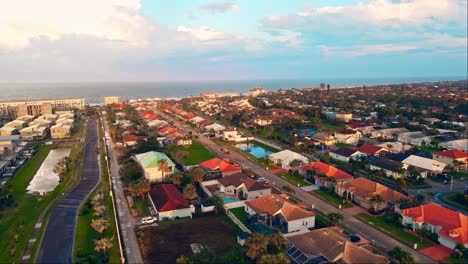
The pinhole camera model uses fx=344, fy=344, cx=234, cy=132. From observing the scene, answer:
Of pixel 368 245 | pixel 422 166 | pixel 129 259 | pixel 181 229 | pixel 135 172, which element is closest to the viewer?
pixel 129 259

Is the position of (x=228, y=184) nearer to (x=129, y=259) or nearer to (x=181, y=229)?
(x=181, y=229)

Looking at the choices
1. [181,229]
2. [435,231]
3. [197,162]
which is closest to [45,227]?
[181,229]

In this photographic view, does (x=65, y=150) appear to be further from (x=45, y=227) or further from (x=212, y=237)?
(x=212, y=237)

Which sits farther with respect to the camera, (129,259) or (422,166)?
(422,166)

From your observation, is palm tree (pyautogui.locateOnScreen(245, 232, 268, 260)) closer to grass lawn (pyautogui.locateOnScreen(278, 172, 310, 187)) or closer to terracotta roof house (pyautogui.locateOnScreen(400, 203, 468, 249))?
terracotta roof house (pyautogui.locateOnScreen(400, 203, 468, 249))

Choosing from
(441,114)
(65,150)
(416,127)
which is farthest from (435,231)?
(441,114)

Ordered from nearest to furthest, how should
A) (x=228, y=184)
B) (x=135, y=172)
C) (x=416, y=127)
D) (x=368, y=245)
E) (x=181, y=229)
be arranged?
(x=368, y=245), (x=181, y=229), (x=228, y=184), (x=135, y=172), (x=416, y=127)

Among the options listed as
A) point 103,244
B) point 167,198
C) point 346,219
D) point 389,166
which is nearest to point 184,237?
point 167,198
